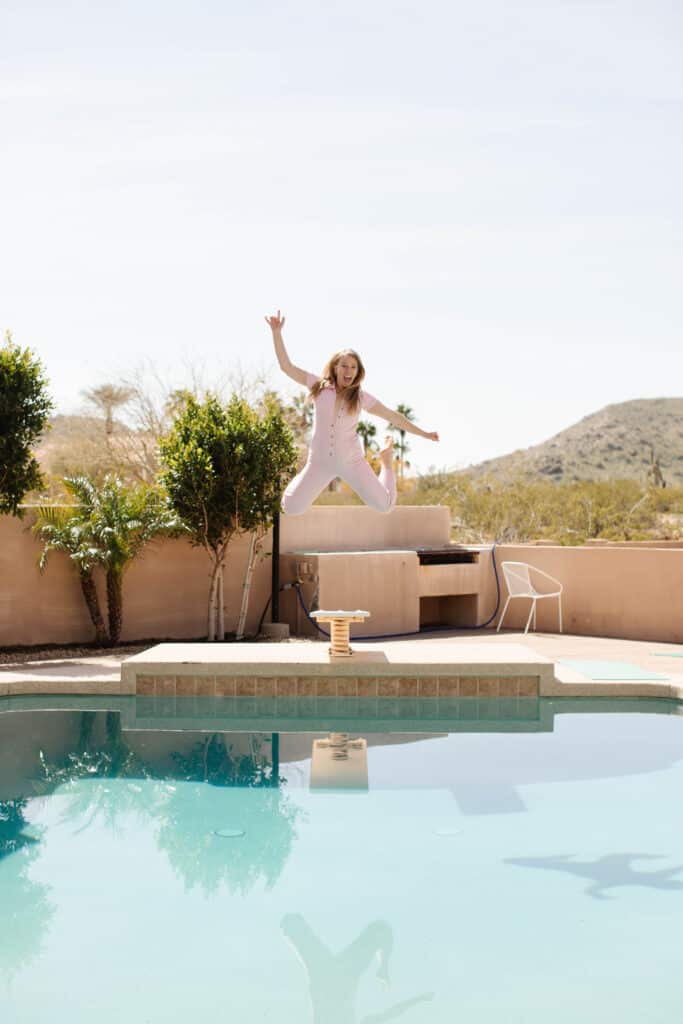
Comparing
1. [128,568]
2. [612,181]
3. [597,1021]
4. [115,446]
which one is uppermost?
[612,181]

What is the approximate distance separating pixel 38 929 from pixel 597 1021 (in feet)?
7.66

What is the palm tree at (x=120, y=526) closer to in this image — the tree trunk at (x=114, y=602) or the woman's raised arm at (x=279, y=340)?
the tree trunk at (x=114, y=602)

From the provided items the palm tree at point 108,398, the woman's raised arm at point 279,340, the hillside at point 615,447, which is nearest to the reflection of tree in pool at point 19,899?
the woman's raised arm at point 279,340

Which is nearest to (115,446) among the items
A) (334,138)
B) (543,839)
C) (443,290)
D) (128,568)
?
(443,290)

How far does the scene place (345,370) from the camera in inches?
298

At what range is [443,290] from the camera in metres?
26.5

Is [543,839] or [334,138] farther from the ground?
[334,138]

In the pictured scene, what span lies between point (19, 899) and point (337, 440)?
150 inches

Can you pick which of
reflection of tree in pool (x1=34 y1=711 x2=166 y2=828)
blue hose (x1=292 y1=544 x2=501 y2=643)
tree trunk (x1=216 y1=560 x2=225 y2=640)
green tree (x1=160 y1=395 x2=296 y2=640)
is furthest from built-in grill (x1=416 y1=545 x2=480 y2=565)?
reflection of tree in pool (x1=34 y1=711 x2=166 y2=828)

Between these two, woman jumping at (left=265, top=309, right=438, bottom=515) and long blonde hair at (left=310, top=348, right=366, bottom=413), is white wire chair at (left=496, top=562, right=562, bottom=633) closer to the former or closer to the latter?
woman jumping at (left=265, top=309, right=438, bottom=515)

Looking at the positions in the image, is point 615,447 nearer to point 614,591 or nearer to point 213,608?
point 614,591

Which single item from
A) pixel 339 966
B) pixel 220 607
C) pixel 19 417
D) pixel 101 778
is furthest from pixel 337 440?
pixel 220 607

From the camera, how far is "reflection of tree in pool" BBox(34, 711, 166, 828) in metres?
6.17

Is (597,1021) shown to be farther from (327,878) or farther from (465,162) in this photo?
(465,162)
